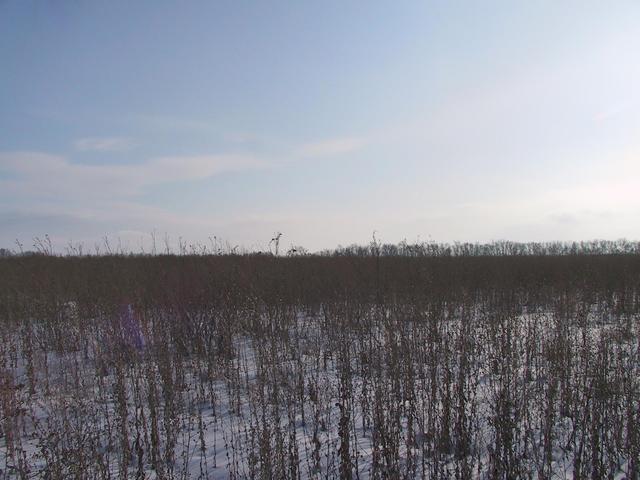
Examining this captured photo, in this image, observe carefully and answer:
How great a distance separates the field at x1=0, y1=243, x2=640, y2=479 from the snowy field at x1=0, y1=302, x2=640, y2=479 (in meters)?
0.03

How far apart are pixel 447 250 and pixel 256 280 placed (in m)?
9.41

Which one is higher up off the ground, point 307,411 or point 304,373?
point 304,373

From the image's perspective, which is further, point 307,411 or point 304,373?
point 304,373

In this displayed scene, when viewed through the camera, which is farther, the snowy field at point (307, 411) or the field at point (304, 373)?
the field at point (304, 373)

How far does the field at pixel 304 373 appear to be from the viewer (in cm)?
349

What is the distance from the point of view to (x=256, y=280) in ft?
29.2

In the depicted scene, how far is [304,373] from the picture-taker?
5867 mm

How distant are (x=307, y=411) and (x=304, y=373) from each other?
0.87m

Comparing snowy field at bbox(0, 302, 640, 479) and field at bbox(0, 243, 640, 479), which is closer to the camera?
snowy field at bbox(0, 302, 640, 479)

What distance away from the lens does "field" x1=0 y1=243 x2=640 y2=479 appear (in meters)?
3.49

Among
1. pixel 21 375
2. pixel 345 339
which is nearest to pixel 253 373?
pixel 345 339

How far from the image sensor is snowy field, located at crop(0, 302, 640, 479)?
10.9 feet

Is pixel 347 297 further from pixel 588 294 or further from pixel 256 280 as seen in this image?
pixel 588 294

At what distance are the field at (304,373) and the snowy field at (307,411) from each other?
3cm
